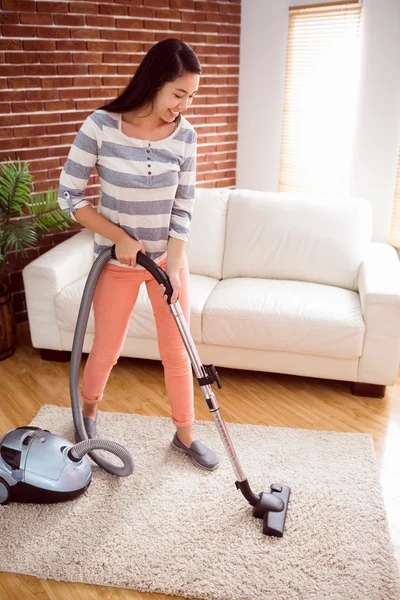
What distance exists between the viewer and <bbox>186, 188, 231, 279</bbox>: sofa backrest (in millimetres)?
3033

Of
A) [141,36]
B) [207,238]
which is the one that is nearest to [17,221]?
[207,238]

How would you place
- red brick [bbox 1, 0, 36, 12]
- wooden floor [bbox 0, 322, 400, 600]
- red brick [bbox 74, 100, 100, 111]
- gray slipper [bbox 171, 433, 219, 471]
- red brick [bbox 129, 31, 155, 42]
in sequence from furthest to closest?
red brick [bbox 129, 31, 155, 42]
red brick [bbox 74, 100, 100, 111]
red brick [bbox 1, 0, 36, 12]
wooden floor [bbox 0, 322, 400, 600]
gray slipper [bbox 171, 433, 219, 471]

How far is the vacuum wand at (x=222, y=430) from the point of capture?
1.73m

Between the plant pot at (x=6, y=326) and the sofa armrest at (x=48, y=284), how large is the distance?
0.55ft

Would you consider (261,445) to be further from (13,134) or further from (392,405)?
(13,134)

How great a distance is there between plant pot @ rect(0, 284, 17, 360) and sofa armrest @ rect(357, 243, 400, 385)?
1715 mm

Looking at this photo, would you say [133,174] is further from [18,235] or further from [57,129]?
[57,129]

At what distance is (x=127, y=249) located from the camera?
5.67 feet

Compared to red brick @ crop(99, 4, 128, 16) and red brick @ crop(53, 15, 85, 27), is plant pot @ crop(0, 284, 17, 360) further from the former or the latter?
red brick @ crop(99, 4, 128, 16)

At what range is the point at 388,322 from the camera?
8.05 ft

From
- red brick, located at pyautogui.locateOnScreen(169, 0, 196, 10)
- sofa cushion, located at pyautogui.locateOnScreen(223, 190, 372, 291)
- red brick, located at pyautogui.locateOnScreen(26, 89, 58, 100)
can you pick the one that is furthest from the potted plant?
red brick, located at pyautogui.locateOnScreen(169, 0, 196, 10)

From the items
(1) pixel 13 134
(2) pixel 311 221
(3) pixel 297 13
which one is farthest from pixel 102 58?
(2) pixel 311 221

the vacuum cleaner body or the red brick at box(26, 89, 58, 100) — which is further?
the red brick at box(26, 89, 58, 100)

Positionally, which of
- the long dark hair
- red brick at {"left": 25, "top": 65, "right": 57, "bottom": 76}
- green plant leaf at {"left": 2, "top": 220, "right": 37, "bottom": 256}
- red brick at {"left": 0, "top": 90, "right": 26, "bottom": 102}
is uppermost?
red brick at {"left": 25, "top": 65, "right": 57, "bottom": 76}
